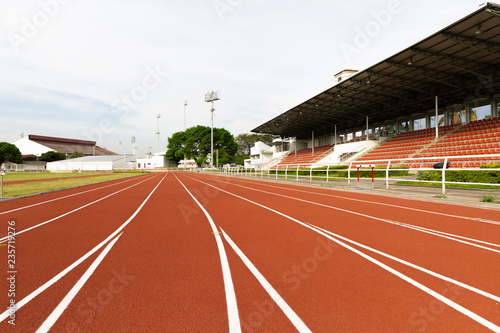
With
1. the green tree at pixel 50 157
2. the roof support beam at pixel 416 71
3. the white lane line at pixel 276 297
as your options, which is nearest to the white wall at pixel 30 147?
the green tree at pixel 50 157

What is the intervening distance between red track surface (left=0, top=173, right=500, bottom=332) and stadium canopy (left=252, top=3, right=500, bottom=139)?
15414mm

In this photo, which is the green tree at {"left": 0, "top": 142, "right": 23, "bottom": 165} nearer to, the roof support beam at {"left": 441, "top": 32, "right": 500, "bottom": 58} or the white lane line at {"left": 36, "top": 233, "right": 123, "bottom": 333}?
the white lane line at {"left": 36, "top": 233, "right": 123, "bottom": 333}

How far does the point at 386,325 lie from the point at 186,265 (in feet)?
7.83

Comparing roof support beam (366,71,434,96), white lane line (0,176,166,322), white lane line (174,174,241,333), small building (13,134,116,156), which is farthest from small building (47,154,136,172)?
white lane line (174,174,241,333)

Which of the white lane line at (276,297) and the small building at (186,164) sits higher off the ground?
the small building at (186,164)

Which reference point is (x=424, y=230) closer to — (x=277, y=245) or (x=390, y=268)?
(x=390, y=268)

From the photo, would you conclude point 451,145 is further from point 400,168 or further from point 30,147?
point 30,147

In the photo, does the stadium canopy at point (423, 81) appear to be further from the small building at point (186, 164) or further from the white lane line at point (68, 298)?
the small building at point (186, 164)

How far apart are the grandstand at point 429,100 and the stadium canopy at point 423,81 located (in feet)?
0.17

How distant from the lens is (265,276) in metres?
3.08

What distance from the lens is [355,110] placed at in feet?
112

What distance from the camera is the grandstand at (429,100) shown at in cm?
1616

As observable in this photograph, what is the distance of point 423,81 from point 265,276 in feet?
91.5

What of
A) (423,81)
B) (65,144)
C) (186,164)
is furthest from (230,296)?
(65,144)
